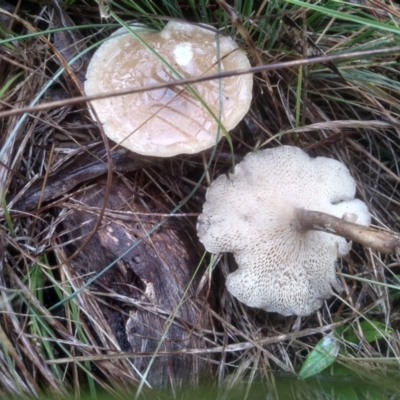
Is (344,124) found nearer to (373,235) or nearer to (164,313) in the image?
(373,235)

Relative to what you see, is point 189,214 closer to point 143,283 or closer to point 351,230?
point 143,283

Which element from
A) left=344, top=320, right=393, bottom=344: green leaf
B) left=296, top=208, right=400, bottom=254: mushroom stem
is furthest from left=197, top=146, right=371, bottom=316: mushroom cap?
left=344, top=320, right=393, bottom=344: green leaf

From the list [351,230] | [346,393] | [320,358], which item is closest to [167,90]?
[351,230]

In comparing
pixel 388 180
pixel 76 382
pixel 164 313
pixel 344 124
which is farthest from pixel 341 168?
pixel 76 382

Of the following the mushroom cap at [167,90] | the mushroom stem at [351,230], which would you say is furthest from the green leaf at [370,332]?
the mushroom cap at [167,90]

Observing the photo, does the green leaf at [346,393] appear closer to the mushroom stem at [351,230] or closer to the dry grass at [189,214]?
the dry grass at [189,214]

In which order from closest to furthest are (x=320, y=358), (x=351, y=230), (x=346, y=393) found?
1. (x=351, y=230)
2. (x=346, y=393)
3. (x=320, y=358)

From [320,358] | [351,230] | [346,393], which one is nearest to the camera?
[351,230]
